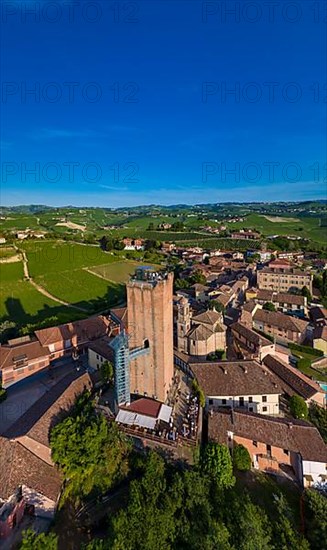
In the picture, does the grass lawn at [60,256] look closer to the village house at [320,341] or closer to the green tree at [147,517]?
the village house at [320,341]

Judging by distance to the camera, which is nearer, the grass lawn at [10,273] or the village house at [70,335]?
the village house at [70,335]

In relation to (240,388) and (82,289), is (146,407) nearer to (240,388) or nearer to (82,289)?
(240,388)

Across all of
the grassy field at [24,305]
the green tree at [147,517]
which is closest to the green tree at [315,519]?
the green tree at [147,517]

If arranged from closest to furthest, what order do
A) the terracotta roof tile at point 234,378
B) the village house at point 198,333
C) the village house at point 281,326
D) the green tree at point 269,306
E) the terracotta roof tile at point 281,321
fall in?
1. the terracotta roof tile at point 234,378
2. the village house at point 198,333
3. the village house at point 281,326
4. the terracotta roof tile at point 281,321
5. the green tree at point 269,306

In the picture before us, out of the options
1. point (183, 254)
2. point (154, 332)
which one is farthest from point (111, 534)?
point (183, 254)

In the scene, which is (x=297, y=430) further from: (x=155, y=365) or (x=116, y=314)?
(x=116, y=314)

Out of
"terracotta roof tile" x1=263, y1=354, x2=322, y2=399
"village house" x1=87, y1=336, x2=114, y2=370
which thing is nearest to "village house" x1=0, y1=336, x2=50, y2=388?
"village house" x1=87, y1=336, x2=114, y2=370

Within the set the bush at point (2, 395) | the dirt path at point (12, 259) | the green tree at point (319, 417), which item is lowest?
the green tree at point (319, 417)
